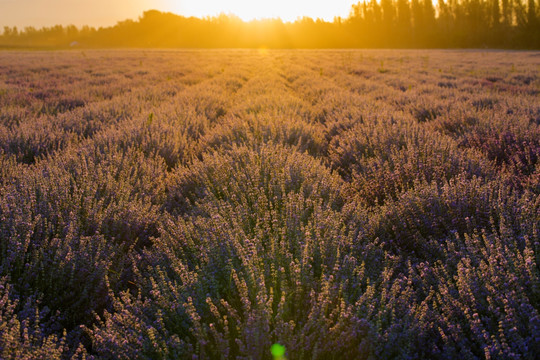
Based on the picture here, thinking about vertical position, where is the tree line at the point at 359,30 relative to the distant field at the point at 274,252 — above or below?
above

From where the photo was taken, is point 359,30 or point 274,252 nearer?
point 274,252

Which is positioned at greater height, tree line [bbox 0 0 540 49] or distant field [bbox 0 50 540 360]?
tree line [bbox 0 0 540 49]

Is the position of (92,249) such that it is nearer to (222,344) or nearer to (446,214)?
(222,344)

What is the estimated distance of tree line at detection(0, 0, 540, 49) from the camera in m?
52.7

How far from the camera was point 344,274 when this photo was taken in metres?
1.63

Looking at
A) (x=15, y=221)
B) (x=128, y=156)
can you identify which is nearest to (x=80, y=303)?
(x=15, y=221)

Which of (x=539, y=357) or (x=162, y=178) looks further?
(x=162, y=178)

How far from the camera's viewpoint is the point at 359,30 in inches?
2862

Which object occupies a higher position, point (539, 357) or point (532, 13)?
point (532, 13)

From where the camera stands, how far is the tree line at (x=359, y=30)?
52.7 m

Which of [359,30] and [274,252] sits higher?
[359,30]

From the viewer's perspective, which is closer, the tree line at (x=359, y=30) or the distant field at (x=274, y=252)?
the distant field at (x=274, y=252)

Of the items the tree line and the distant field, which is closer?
the distant field

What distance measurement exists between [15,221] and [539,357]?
2383 millimetres
